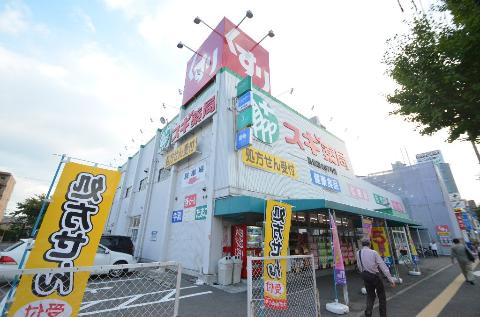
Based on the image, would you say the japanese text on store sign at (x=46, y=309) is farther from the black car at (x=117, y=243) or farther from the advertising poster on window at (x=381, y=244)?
the advertising poster on window at (x=381, y=244)

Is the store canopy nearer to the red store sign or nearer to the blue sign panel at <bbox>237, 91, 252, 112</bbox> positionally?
the blue sign panel at <bbox>237, 91, 252, 112</bbox>

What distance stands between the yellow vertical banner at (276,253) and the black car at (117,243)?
9238 mm

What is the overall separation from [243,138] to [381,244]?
7.55 m

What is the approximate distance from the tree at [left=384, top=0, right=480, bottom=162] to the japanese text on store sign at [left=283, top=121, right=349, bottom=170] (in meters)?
6.74

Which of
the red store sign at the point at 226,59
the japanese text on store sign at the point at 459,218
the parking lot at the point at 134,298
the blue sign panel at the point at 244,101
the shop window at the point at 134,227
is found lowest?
the parking lot at the point at 134,298

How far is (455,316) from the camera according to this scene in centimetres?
532

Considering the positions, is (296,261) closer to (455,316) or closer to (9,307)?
(455,316)

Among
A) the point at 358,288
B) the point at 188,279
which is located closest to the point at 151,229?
the point at 188,279

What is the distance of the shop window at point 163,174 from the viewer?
15.3 m

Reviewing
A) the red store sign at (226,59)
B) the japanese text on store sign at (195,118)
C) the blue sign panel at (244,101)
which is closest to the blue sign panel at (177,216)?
the japanese text on store sign at (195,118)

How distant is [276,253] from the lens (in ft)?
16.2

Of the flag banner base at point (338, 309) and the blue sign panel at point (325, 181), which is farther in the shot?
the blue sign panel at point (325, 181)

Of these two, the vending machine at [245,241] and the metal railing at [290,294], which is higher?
the vending machine at [245,241]

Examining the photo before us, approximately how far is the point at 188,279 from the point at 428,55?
11849 millimetres
